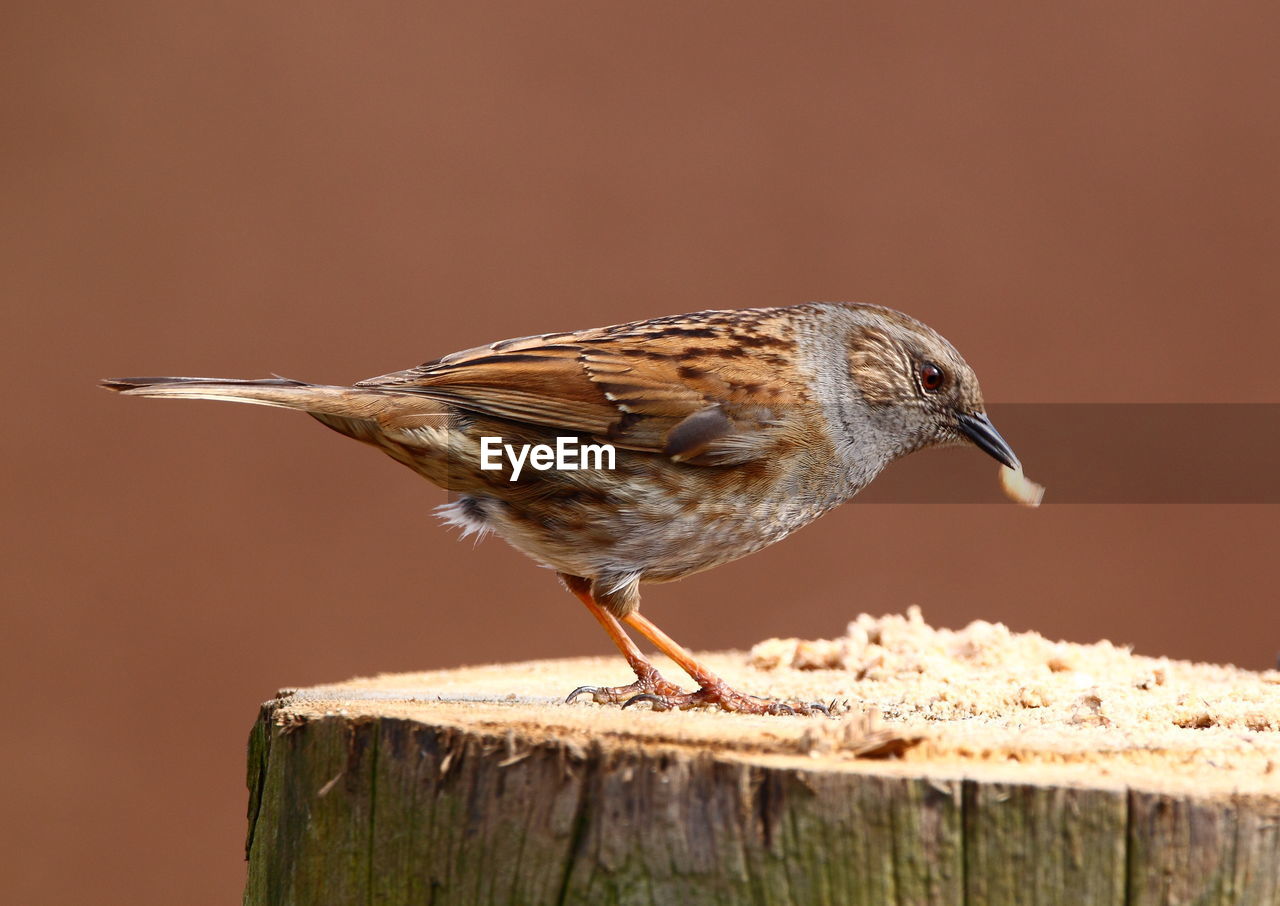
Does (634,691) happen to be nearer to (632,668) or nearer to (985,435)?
(632,668)

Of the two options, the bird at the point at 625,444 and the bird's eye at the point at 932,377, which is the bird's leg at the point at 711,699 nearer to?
the bird at the point at 625,444

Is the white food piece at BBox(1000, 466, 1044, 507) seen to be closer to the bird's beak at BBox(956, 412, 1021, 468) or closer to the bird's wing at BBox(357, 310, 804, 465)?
the bird's beak at BBox(956, 412, 1021, 468)

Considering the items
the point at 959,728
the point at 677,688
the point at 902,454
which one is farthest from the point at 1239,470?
the point at 959,728

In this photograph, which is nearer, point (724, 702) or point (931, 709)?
point (931, 709)

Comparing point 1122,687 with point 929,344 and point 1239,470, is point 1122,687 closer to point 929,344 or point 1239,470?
point 929,344

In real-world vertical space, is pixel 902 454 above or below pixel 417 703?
above

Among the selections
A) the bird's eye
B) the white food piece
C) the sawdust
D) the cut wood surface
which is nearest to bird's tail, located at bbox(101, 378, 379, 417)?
the sawdust

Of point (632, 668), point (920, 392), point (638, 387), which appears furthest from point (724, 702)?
point (920, 392)

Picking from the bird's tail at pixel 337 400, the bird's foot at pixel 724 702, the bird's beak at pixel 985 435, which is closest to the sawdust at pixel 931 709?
the bird's foot at pixel 724 702
